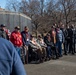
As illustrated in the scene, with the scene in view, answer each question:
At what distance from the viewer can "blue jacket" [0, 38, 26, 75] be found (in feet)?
6.26

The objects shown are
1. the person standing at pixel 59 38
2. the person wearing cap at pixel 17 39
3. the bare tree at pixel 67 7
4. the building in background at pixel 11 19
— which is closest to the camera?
the person wearing cap at pixel 17 39

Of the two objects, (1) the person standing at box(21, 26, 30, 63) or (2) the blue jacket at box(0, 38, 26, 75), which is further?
(1) the person standing at box(21, 26, 30, 63)

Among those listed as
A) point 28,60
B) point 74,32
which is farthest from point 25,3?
point 28,60

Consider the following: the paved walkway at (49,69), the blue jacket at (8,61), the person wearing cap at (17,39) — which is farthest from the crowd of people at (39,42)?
the blue jacket at (8,61)

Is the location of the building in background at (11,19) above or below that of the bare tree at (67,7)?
below

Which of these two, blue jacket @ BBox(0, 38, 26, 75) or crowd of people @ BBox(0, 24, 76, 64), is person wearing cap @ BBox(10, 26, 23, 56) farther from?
blue jacket @ BBox(0, 38, 26, 75)

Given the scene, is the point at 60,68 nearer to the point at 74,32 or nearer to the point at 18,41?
the point at 18,41

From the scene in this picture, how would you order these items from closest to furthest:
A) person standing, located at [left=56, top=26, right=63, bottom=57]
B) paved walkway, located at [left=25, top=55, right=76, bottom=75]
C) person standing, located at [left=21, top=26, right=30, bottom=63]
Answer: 1. paved walkway, located at [left=25, top=55, right=76, bottom=75]
2. person standing, located at [left=21, top=26, right=30, bottom=63]
3. person standing, located at [left=56, top=26, right=63, bottom=57]

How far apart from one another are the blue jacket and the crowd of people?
777cm

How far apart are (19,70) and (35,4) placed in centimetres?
4955

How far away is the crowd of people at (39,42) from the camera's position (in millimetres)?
10719

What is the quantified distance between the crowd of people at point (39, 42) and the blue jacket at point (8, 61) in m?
7.77

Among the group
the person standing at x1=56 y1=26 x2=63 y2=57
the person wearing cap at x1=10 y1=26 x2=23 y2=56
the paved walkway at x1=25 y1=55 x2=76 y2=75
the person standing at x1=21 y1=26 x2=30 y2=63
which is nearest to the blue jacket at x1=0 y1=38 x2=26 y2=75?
the paved walkway at x1=25 y1=55 x2=76 y2=75

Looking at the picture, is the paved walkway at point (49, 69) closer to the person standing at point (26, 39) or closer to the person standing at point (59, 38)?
the person standing at point (26, 39)
